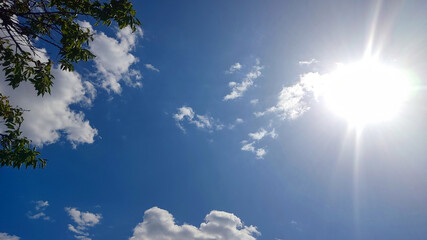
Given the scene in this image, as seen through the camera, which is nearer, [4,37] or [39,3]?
[4,37]

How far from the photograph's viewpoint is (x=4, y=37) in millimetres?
7789

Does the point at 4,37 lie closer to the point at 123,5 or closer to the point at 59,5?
the point at 59,5

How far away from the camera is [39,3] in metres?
8.46

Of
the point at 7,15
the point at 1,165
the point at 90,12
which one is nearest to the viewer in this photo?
the point at 7,15

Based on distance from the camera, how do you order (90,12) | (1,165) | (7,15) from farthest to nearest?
1. (90,12)
2. (1,165)
3. (7,15)

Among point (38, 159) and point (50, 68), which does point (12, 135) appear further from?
point (50, 68)

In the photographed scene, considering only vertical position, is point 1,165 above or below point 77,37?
below

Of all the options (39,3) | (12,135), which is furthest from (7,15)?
(12,135)

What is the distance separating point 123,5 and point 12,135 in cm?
680

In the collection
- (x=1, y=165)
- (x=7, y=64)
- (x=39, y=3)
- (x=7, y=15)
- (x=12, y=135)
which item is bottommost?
(x=1, y=165)

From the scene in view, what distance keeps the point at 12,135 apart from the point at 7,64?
2.76 m

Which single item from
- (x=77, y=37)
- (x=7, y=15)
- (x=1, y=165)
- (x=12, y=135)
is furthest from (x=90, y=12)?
(x=1, y=165)

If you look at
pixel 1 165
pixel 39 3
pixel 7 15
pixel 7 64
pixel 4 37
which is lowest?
pixel 1 165

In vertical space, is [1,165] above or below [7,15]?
below
